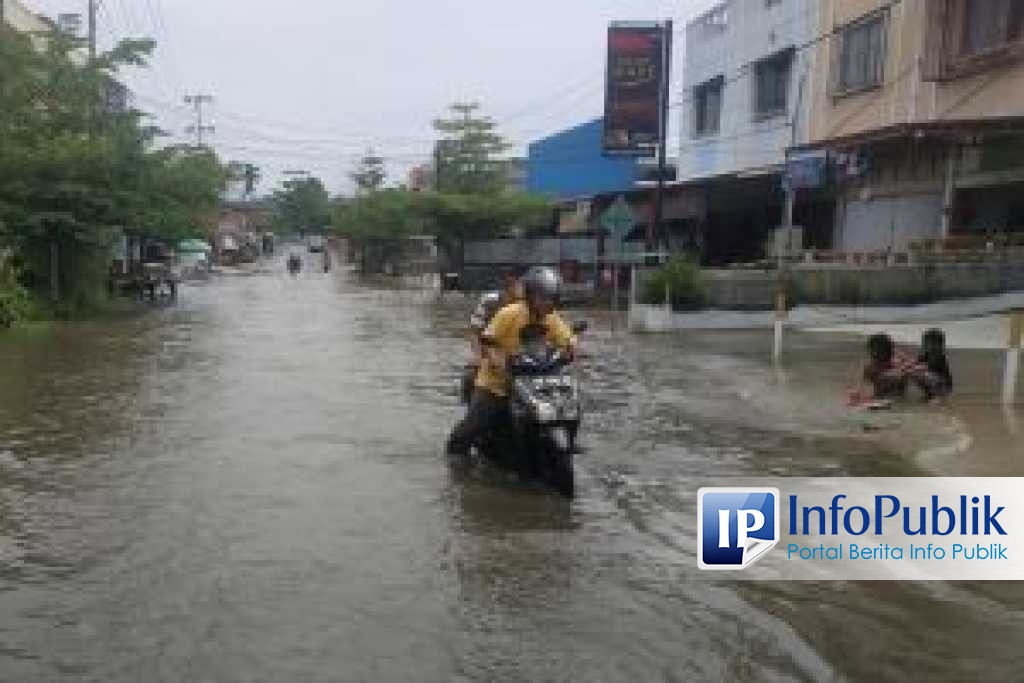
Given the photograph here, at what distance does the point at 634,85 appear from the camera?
114ft

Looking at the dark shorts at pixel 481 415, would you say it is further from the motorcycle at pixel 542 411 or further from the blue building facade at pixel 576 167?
the blue building facade at pixel 576 167

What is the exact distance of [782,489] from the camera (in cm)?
944

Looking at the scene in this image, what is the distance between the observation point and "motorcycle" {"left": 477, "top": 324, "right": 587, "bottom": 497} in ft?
27.9

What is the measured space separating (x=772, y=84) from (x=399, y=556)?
30249mm

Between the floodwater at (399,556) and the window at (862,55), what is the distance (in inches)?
641

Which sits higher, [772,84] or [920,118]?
[772,84]

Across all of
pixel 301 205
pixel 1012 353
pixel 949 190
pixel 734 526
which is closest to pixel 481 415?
pixel 734 526

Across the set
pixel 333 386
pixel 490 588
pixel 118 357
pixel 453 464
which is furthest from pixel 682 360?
pixel 490 588

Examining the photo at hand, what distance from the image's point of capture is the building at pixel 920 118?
24.4m

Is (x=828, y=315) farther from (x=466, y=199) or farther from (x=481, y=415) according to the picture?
(x=466, y=199)

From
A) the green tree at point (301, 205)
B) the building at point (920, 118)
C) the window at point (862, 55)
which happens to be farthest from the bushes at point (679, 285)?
the green tree at point (301, 205)

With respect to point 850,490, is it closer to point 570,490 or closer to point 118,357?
point 570,490

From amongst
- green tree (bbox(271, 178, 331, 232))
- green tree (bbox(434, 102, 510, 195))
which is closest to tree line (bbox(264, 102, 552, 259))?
green tree (bbox(434, 102, 510, 195))

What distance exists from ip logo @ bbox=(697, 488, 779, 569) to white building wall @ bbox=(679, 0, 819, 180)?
89.2 feet
